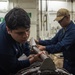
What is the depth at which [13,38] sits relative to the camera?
1507mm

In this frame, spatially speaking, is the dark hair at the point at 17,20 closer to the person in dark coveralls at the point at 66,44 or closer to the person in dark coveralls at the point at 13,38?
the person in dark coveralls at the point at 13,38

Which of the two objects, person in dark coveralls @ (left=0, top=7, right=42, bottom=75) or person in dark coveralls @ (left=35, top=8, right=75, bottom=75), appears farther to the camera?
person in dark coveralls @ (left=35, top=8, right=75, bottom=75)

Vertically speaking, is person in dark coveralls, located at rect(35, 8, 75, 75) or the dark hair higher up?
the dark hair

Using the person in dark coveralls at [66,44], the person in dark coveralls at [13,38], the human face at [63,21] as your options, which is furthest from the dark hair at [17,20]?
the human face at [63,21]

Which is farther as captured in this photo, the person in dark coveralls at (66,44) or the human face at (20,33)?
the person in dark coveralls at (66,44)

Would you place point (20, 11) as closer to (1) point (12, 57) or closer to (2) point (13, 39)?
(2) point (13, 39)

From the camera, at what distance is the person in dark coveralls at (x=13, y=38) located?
4.58 ft

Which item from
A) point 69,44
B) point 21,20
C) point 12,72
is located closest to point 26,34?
point 21,20

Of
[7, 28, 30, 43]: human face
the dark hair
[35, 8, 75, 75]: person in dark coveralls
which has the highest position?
the dark hair

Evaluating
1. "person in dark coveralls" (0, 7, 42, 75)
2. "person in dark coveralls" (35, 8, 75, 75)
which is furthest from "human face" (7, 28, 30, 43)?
"person in dark coveralls" (35, 8, 75, 75)

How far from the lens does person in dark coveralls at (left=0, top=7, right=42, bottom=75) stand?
1395 millimetres

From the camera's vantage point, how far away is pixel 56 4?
5992 millimetres

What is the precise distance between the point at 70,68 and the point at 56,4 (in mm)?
3373

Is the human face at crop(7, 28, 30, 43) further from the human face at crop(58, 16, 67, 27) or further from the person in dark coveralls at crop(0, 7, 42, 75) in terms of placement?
the human face at crop(58, 16, 67, 27)
